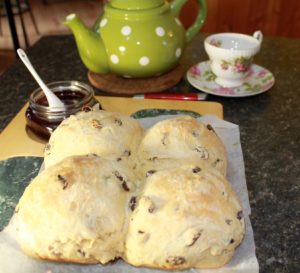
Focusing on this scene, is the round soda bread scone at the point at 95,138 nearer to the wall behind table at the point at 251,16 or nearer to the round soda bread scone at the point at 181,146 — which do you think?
the round soda bread scone at the point at 181,146

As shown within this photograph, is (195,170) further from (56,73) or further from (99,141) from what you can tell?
(56,73)

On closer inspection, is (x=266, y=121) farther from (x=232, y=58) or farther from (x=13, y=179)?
(x=13, y=179)

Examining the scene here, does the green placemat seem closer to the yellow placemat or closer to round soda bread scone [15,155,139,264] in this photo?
the yellow placemat

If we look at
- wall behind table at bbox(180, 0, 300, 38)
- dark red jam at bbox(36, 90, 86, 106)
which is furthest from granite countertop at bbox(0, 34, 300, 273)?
wall behind table at bbox(180, 0, 300, 38)

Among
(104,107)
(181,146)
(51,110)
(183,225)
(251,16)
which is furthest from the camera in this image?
(251,16)

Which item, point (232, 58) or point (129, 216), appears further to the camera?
point (232, 58)

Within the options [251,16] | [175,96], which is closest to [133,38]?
[175,96]
